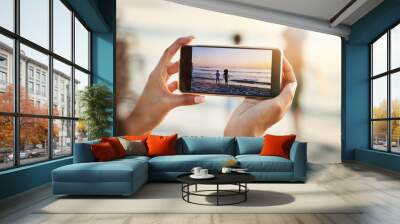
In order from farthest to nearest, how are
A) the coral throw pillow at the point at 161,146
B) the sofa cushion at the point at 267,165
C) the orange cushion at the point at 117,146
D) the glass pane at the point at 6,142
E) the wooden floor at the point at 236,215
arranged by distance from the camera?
the coral throw pillow at the point at 161,146 < the orange cushion at the point at 117,146 < the sofa cushion at the point at 267,165 < the glass pane at the point at 6,142 < the wooden floor at the point at 236,215

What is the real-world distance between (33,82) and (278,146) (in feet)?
13.2

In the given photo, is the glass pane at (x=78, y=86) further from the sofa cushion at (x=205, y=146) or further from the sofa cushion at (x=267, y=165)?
the sofa cushion at (x=267, y=165)

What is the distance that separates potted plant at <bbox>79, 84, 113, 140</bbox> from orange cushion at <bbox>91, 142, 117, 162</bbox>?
1.92m

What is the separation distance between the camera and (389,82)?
8148 mm

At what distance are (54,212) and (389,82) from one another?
7.22 m

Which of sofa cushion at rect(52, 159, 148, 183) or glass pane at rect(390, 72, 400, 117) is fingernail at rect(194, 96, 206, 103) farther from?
glass pane at rect(390, 72, 400, 117)

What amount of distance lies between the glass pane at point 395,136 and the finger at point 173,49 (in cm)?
475

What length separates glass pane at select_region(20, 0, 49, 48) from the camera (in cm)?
528

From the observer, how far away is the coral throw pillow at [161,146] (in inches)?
261

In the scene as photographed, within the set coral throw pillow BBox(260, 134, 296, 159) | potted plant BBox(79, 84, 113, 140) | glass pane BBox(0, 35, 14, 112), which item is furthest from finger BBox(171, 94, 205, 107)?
glass pane BBox(0, 35, 14, 112)

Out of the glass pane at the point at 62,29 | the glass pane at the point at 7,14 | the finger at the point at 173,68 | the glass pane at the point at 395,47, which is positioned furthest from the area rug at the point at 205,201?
the glass pane at the point at 395,47

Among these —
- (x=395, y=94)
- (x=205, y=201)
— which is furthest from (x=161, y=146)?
(x=395, y=94)

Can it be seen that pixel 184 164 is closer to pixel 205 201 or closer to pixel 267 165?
pixel 267 165

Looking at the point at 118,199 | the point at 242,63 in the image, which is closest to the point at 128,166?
the point at 118,199
